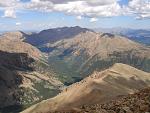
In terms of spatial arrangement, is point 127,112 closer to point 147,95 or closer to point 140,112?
point 140,112

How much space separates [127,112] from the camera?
3396 inches

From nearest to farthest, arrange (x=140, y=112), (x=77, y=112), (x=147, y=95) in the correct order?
1. (x=140, y=112)
2. (x=77, y=112)
3. (x=147, y=95)

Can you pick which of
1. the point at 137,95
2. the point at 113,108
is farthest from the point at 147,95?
the point at 113,108

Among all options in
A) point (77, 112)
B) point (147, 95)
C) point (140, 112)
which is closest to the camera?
point (140, 112)

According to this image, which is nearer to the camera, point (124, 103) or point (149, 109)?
point (149, 109)

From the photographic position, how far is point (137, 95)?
103 meters

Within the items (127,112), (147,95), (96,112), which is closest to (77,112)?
(96,112)

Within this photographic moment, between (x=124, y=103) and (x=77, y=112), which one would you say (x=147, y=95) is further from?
(x=77, y=112)

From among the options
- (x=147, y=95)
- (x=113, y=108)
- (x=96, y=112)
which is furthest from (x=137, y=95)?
(x=96, y=112)

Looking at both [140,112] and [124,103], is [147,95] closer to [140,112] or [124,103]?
[124,103]

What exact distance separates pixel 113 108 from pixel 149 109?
34.3 feet

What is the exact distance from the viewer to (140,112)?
3369 inches

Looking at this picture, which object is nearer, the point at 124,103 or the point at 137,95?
the point at 124,103

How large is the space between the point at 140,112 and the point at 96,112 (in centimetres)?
1098
